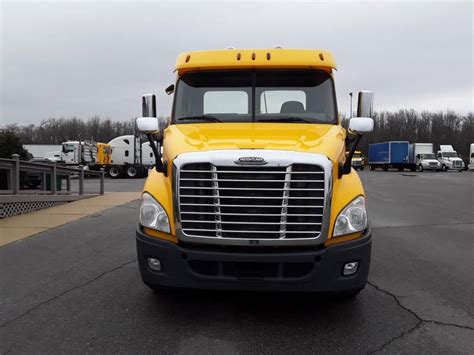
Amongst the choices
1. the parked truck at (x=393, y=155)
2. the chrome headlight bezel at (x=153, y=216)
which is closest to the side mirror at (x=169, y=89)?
the chrome headlight bezel at (x=153, y=216)

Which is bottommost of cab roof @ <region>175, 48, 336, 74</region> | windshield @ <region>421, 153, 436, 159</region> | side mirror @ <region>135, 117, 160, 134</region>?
windshield @ <region>421, 153, 436, 159</region>

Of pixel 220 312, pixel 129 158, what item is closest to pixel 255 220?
pixel 220 312

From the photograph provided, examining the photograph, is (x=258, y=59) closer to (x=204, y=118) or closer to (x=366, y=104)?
(x=204, y=118)

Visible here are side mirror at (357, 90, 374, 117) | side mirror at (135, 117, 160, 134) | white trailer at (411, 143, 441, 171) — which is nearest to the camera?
side mirror at (135, 117, 160, 134)

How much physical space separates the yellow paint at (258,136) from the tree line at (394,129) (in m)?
78.0

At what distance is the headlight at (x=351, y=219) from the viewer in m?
3.32

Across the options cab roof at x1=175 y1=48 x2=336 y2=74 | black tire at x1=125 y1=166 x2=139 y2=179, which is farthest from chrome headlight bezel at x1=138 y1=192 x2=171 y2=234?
black tire at x1=125 y1=166 x2=139 y2=179

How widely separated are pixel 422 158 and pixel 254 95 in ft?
147

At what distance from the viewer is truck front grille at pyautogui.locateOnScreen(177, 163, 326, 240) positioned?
3.27m

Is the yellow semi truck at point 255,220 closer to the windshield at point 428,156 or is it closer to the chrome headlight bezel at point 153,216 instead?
the chrome headlight bezel at point 153,216

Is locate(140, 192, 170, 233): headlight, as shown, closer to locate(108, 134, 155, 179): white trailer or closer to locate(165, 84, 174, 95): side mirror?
locate(165, 84, 174, 95): side mirror

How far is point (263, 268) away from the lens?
324 cm

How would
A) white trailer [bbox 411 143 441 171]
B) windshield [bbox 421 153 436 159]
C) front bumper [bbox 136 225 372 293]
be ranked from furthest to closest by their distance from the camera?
windshield [bbox 421 153 436 159]
white trailer [bbox 411 143 441 171]
front bumper [bbox 136 225 372 293]

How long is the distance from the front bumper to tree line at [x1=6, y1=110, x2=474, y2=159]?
3129 inches
